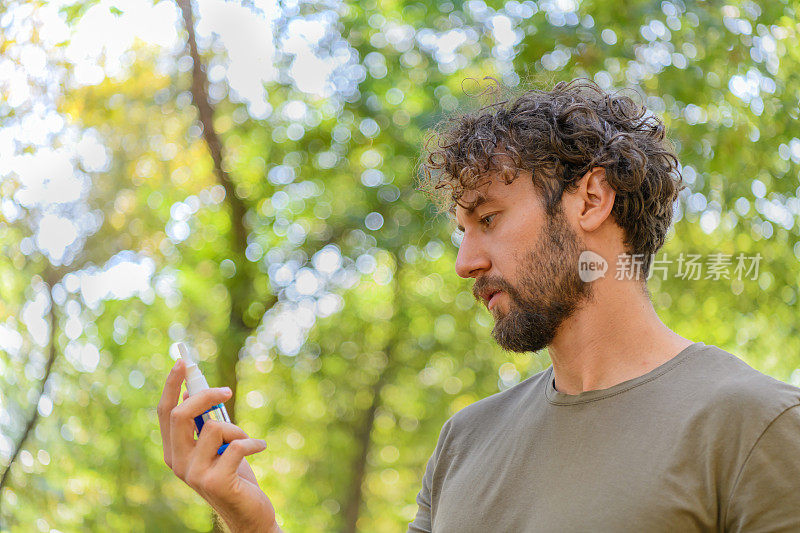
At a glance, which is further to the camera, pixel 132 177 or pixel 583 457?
pixel 132 177

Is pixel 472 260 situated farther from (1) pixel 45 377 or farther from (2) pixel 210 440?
(1) pixel 45 377

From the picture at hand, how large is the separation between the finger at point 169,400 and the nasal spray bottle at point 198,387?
0.02m

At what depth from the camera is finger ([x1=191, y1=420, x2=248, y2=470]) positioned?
1.46 m

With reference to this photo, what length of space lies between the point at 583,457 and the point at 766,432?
335 mm

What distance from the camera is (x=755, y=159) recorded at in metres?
4.34

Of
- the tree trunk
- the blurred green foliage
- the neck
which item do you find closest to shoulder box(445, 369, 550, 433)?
the neck

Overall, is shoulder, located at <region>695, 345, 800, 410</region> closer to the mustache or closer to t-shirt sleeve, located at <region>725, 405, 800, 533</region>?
t-shirt sleeve, located at <region>725, 405, 800, 533</region>

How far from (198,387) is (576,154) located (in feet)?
3.16

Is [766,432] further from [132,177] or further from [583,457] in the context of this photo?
[132,177]

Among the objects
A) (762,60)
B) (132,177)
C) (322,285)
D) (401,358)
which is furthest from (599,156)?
(401,358)

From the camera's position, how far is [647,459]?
1.35 m

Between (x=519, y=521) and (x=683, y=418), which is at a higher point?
(x=683, y=418)

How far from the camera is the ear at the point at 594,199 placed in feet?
5.50

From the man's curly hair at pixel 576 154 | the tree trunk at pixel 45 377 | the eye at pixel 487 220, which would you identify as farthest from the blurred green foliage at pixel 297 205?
the eye at pixel 487 220
